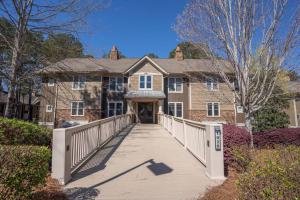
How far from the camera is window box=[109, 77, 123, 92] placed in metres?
24.0

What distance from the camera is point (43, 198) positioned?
12.0 feet

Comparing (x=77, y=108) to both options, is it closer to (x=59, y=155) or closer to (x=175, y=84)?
(x=175, y=84)

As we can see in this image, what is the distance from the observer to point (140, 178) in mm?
4875

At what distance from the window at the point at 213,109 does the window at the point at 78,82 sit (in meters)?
14.4

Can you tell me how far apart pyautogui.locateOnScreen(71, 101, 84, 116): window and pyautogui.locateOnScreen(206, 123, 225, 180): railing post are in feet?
67.0

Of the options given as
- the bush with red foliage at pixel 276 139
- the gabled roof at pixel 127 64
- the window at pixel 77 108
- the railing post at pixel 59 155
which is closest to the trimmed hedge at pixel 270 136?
the bush with red foliage at pixel 276 139

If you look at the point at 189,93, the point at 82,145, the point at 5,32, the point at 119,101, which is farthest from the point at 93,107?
the point at 82,145

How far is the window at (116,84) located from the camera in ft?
78.8

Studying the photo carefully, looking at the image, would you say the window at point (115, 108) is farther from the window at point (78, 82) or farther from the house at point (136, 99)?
the window at point (78, 82)

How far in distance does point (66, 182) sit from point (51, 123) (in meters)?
20.5

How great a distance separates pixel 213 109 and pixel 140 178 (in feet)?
66.7

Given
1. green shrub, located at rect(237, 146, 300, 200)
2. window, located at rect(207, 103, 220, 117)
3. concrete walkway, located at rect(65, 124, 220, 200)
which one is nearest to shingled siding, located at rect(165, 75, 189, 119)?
window, located at rect(207, 103, 220, 117)

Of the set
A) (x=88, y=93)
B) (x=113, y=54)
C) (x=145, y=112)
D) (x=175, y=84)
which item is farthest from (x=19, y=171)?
(x=113, y=54)

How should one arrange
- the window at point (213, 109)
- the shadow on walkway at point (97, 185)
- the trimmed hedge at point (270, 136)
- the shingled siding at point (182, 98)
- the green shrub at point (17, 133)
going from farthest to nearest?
the shingled siding at point (182, 98) < the window at point (213, 109) < the trimmed hedge at point (270, 136) < the green shrub at point (17, 133) < the shadow on walkway at point (97, 185)
